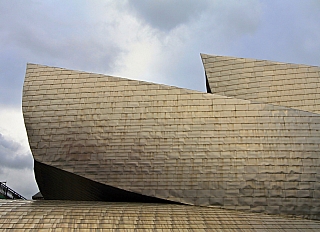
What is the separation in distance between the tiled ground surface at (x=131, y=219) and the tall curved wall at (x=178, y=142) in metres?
1.00

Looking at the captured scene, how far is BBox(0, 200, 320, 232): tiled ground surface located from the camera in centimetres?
1300

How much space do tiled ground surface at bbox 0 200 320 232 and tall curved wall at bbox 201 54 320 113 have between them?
19.5 ft

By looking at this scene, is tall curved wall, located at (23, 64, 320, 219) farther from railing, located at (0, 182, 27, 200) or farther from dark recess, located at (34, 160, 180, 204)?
railing, located at (0, 182, 27, 200)

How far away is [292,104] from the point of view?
17.7 meters

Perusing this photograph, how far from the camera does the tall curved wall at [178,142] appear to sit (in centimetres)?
1555

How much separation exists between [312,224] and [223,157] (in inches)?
173

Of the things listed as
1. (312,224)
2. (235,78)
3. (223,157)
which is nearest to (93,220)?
(223,157)

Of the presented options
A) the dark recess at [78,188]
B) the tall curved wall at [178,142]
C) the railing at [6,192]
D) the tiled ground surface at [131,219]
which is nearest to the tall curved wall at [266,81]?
the tall curved wall at [178,142]

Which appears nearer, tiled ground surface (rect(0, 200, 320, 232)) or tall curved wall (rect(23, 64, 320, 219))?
tiled ground surface (rect(0, 200, 320, 232))

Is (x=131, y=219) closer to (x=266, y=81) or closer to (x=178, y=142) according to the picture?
(x=178, y=142)

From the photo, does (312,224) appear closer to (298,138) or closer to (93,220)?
(298,138)

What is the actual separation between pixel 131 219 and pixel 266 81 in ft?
32.4

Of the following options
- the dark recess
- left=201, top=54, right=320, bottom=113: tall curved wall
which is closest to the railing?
the dark recess

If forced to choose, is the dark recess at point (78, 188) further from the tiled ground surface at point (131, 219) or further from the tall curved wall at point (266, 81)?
the tall curved wall at point (266, 81)
